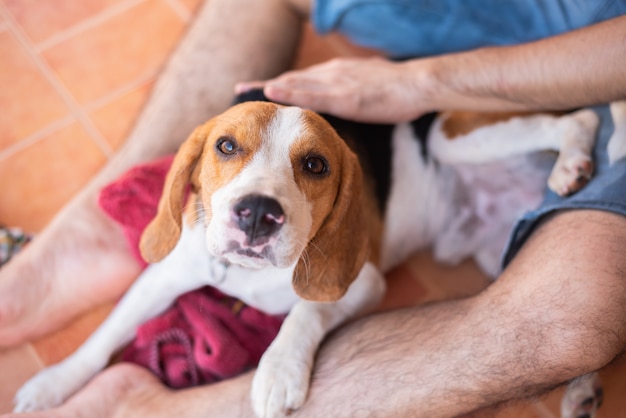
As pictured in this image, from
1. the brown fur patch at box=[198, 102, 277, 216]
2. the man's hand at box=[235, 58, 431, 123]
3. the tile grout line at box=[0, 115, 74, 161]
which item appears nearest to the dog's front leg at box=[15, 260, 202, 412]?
the brown fur patch at box=[198, 102, 277, 216]

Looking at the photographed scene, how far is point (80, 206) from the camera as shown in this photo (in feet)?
8.34

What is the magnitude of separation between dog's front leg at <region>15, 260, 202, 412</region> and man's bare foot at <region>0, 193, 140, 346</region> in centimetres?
16

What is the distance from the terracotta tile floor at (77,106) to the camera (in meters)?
2.61

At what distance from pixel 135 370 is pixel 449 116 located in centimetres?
154

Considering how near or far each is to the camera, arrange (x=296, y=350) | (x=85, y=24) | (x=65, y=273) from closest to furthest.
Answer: (x=296, y=350) < (x=65, y=273) < (x=85, y=24)

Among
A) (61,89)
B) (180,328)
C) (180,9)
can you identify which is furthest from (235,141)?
(180,9)

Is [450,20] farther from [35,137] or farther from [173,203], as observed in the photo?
[35,137]

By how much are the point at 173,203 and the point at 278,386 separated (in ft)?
2.10

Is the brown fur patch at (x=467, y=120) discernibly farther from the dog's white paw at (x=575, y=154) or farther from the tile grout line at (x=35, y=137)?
the tile grout line at (x=35, y=137)

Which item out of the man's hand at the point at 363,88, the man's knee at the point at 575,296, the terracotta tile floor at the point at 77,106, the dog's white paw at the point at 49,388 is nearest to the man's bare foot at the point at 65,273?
the terracotta tile floor at the point at 77,106

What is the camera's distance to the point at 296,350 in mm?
1988

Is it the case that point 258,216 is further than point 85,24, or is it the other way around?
point 85,24

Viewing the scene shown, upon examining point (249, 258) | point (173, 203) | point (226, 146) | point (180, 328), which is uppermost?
point (226, 146)

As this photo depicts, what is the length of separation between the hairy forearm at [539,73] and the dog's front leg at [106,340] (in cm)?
118
